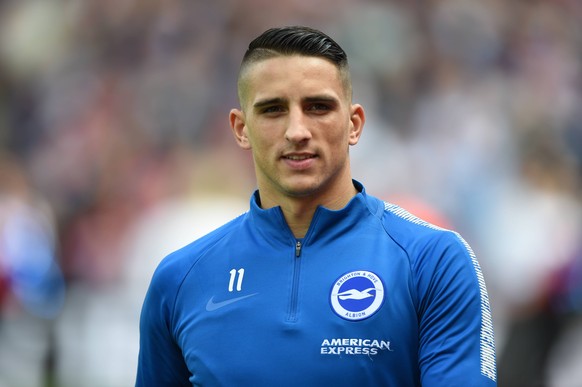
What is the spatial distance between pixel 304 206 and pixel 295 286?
0.30 meters

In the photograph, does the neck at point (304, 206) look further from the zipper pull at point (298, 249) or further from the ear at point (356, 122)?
the ear at point (356, 122)

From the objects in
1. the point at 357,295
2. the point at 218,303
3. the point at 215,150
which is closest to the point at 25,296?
the point at 215,150

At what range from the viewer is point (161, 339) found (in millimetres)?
3982

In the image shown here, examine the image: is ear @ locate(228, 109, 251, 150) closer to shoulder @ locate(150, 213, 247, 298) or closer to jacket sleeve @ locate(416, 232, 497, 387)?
shoulder @ locate(150, 213, 247, 298)

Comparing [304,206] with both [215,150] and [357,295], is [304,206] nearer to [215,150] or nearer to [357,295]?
[357,295]

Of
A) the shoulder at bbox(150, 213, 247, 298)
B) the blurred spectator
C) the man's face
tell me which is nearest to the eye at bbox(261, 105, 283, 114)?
the man's face

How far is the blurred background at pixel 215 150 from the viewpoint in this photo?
9266 mm

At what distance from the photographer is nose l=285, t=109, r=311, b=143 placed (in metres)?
3.65

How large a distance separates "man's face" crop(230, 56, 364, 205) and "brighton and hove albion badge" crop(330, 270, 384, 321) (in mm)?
326

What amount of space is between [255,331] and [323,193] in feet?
1.70

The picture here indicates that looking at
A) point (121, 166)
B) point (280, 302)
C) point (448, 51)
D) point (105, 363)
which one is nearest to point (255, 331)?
point (280, 302)

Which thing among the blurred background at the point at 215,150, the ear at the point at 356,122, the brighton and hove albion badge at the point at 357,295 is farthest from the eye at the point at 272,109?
the blurred background at the point at 215,150

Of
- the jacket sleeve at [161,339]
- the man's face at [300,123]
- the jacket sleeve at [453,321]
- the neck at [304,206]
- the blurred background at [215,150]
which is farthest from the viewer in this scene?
the blurred background at [215,150]

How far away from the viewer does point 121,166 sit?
1048cm
